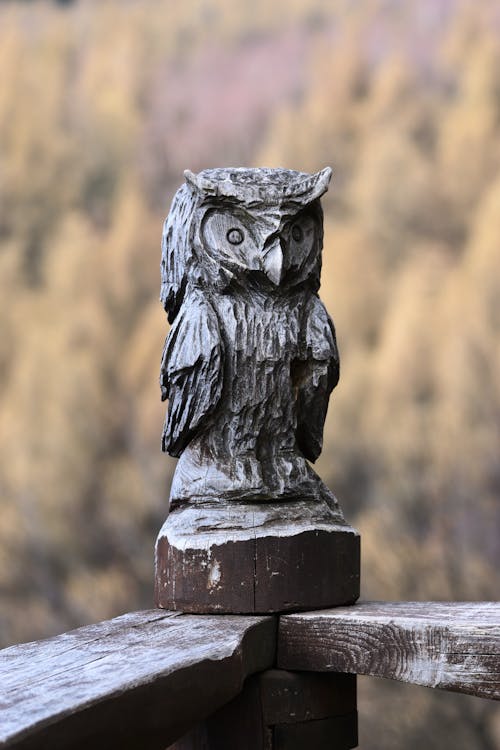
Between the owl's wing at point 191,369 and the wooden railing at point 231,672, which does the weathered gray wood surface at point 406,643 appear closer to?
the wooden railing at point 231,672

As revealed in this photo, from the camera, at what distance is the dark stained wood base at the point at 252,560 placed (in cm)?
173

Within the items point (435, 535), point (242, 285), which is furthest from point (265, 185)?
point (435, 535)

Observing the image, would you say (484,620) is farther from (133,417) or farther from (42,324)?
(42,324)

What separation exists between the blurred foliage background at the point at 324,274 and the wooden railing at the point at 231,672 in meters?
4.33

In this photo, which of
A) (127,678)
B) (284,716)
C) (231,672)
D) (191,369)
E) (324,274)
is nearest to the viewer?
(127,678)

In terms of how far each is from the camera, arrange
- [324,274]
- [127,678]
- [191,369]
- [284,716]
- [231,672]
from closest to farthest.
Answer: [127,678] < [231,672] < [284,716] < [191,369] < [324,274]

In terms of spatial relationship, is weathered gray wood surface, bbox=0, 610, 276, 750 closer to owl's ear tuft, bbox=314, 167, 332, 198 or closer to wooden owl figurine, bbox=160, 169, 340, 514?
wooden owl figurine, bbox=160, 169, 340, 514

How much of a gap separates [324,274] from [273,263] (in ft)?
16.8

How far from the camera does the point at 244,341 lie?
1831mm

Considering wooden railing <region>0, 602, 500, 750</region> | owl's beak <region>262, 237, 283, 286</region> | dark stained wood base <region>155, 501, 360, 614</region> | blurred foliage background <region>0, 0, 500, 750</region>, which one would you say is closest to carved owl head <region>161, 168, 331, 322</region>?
owl's beak <region>262, 237, 283, 286</region>

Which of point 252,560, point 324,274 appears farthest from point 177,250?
point 324,274

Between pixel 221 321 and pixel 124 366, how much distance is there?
556 cm

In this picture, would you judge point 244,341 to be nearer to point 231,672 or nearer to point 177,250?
point 177,250

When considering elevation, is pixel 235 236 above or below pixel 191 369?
above
